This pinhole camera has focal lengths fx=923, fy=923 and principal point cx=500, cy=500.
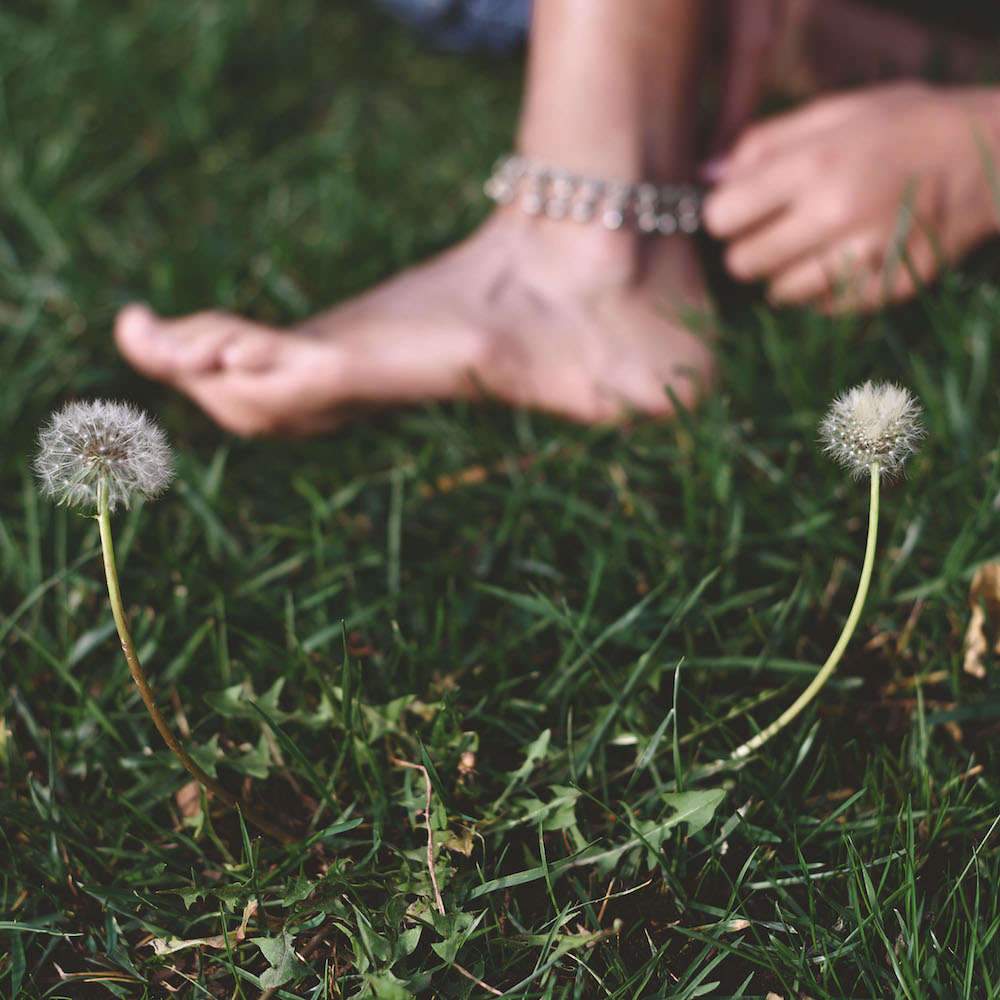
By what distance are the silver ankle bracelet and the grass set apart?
0.74 ft

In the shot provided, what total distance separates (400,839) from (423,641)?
0.79 ft

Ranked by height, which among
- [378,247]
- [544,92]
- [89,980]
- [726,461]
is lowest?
[89,980]

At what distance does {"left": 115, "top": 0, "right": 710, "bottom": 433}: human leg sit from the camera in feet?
4.55

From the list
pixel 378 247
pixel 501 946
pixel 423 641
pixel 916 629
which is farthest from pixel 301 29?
pixel 501 946

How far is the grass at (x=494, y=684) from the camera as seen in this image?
0.89 meters

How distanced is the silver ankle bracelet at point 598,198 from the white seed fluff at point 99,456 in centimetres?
91

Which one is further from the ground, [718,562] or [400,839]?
[718,562]

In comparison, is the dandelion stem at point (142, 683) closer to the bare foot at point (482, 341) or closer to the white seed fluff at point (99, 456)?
the white seed fluff at point (99, 456)

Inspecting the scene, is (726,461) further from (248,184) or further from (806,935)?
(248,184)

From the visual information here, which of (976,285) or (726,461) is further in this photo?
(976,285)

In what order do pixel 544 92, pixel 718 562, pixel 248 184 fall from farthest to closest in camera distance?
pixel 248 184
pixel 544 92
pixel 718 562

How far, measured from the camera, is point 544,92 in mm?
1492

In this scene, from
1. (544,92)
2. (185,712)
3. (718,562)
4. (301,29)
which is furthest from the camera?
(301,29)

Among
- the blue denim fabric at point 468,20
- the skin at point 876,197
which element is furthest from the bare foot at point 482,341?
the blue denim fabric at point 468,20
